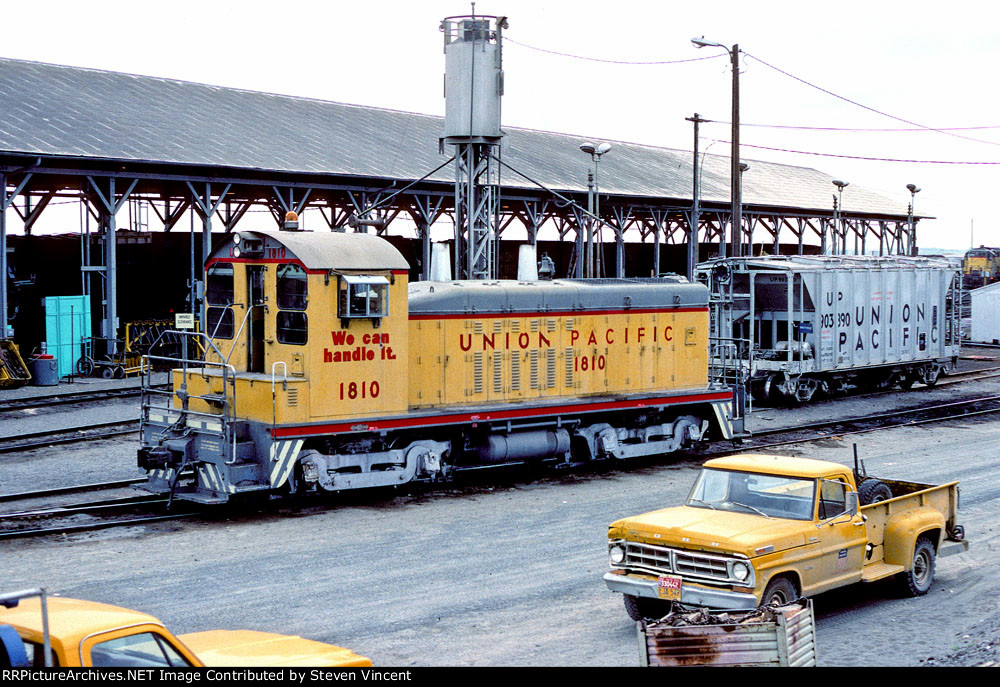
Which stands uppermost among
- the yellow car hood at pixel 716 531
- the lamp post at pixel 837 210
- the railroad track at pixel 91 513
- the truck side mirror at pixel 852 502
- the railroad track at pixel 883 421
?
the lamp post at pixel 837 210

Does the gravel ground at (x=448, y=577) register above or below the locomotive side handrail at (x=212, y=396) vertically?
below

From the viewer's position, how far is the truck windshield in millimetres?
10734

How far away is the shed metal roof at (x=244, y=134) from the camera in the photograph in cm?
3061

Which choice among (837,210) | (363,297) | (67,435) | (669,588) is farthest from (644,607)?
(837,210)

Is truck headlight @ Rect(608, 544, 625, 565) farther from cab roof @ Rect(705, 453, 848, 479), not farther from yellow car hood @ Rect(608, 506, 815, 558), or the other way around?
cab roof @ Rect(705, 453, 848, 479)

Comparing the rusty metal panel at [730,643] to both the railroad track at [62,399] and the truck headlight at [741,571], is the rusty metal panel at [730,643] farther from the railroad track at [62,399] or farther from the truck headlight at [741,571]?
the railroad track at [62,399]

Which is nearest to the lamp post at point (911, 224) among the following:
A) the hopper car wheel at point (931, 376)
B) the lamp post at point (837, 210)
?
the lamp post at point (837, 210)

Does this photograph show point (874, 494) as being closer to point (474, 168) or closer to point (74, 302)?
point (474, 168)

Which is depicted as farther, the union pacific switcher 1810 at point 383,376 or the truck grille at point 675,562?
the union pacific switcher 1810 at point 383,376

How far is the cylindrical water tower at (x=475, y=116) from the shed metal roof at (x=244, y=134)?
33.4ft

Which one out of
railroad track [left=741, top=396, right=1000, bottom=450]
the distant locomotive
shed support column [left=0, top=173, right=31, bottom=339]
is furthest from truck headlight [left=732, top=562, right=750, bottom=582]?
the distant locomotive

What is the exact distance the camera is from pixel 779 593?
33.2ft

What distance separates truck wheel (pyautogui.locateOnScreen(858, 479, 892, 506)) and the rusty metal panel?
12.9 ft
